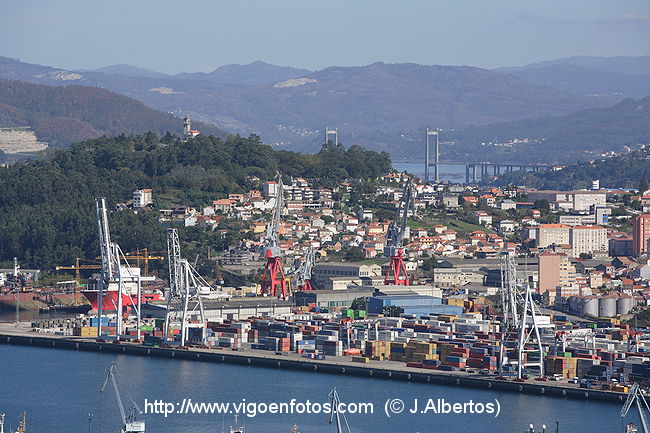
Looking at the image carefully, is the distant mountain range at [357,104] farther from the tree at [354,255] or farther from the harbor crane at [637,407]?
the harbor crane at [637,407]

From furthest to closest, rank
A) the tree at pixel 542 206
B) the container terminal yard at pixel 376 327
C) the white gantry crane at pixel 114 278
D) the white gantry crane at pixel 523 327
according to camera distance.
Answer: the tree at pixel 542 206
the white gantry crane at pixel 114 278
the container terminal yard at pixel 376 327
the white gantry crane at pixel 523 327

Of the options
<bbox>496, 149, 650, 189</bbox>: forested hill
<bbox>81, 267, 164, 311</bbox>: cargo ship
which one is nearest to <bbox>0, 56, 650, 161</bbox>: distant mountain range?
<bbox>496, 149, 650, 189</bbox>: forested hill

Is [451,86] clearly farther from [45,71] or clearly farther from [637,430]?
[637,430]

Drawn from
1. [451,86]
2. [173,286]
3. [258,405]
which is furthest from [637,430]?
[451,86]

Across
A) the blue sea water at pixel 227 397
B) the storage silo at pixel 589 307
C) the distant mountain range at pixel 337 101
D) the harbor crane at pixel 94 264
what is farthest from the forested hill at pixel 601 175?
the distant mountain range at pixel 337 101

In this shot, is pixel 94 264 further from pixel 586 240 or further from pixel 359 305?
pixel 586 240

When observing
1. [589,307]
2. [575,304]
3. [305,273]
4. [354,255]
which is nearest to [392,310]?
[575,304]

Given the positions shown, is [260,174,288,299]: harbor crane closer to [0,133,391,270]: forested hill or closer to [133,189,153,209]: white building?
[0,133,391,270]: forested hill
